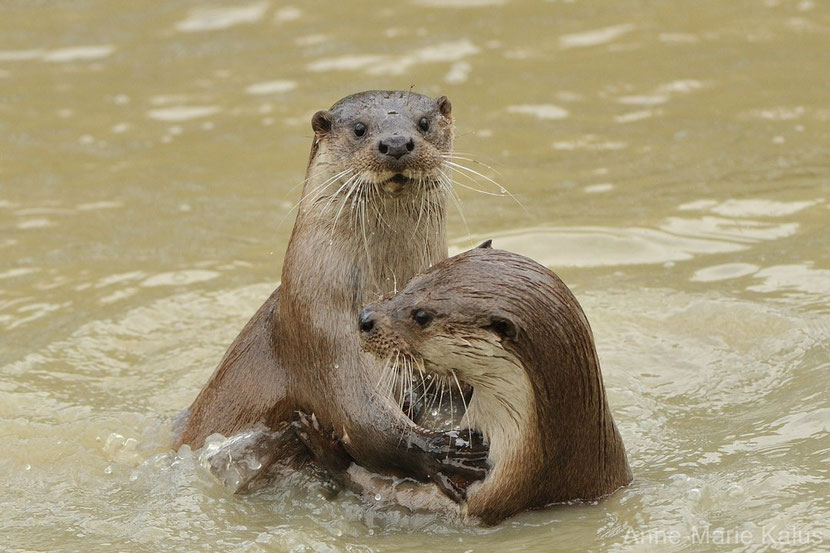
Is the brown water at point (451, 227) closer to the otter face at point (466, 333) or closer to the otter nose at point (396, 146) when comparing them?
the otter face at point (466, 333)

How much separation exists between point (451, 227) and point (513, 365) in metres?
3.61

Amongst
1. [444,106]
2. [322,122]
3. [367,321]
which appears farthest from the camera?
[444,106]

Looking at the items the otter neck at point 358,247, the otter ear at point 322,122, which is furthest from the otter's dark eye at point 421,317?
the otter ear at point 322,122

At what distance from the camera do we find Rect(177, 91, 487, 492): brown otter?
445 centimetres

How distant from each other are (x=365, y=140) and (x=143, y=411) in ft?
5.48

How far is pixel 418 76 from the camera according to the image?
956 cm

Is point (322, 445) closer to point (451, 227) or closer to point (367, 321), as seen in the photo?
point (367, 321)

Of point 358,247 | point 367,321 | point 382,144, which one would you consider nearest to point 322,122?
point 382,144

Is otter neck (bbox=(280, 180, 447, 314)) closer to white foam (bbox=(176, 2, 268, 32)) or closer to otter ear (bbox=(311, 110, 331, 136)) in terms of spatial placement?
otter ear (bbox=(311, 110, 331, 136))

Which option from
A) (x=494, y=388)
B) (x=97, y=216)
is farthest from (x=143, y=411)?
(x=97, y=216)

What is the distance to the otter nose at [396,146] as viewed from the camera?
453cm

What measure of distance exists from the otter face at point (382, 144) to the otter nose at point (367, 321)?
44cm

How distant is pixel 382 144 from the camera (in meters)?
4.55

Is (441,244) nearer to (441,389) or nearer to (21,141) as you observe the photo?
(441,389)
